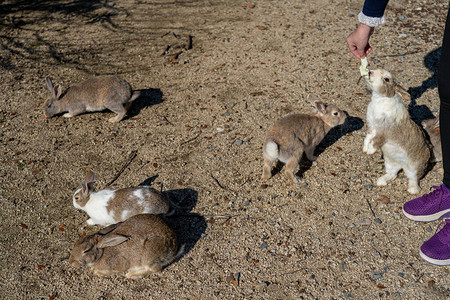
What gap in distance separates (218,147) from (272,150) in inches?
40.1

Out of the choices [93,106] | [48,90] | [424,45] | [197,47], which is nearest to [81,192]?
[93,106]

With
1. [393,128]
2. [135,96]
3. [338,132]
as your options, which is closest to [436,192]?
[393,128]

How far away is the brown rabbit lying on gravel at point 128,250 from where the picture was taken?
357 cm

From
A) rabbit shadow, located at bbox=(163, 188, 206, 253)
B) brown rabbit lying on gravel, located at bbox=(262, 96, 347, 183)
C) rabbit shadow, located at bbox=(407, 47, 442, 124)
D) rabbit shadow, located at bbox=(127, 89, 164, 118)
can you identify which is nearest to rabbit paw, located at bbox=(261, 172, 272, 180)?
brown rabbit lying on gravel, located at bbox=(262, 96, 347, 183)

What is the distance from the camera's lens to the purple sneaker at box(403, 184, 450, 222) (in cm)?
404

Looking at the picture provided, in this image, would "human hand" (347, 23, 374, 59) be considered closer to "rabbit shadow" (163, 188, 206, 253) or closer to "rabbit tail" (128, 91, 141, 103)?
"rabbit shadow" (163, 188, 206, 253)

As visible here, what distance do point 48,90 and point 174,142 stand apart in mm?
2420

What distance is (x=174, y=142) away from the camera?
5215mm

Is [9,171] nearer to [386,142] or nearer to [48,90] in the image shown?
[48,90]

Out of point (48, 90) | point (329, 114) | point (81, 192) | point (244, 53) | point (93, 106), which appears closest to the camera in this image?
point (81, 192)

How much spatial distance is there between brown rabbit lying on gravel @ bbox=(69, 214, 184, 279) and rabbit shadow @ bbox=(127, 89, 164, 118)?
2.47m

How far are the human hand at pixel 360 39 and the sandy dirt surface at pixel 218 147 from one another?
1.23 m

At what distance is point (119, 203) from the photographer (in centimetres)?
399

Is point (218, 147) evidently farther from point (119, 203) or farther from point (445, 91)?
point (445, 91)
